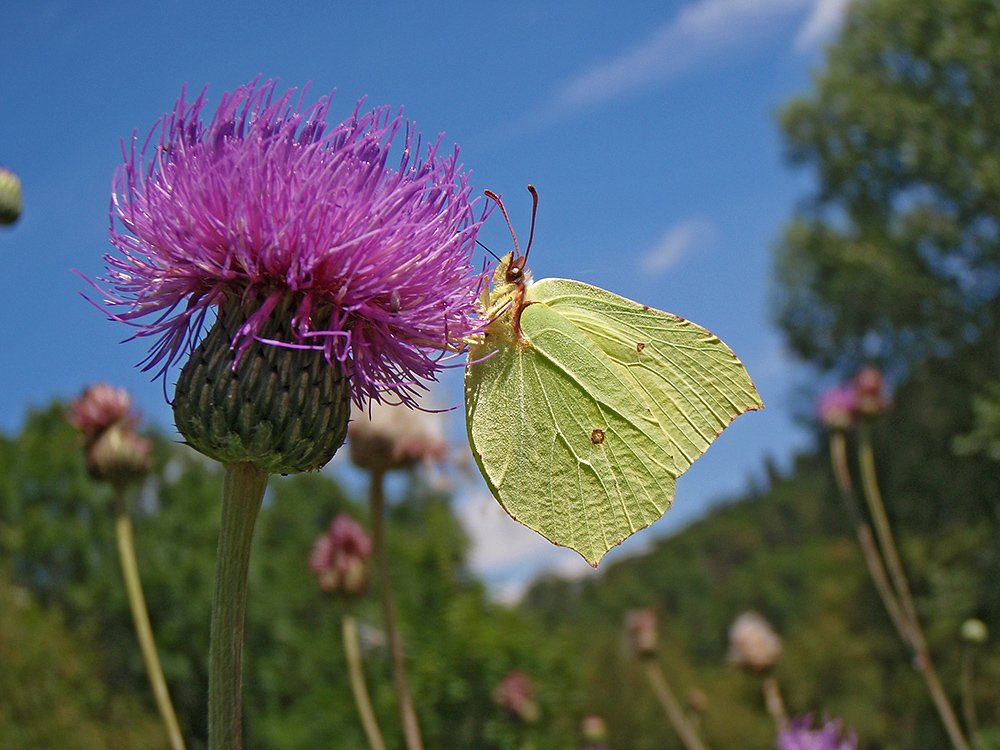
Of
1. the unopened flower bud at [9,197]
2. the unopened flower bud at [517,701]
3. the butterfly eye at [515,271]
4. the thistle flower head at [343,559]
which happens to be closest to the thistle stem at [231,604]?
the butterfly eye at [515,271]

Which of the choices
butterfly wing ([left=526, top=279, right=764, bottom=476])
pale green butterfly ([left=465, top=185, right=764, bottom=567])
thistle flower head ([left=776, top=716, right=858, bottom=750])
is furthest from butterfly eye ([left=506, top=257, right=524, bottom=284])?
thistle flower head ([left=776, top=716, right=858, bottom=750])

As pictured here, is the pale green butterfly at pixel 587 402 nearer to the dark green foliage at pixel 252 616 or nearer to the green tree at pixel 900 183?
the dark green foliage at pixel 252 616

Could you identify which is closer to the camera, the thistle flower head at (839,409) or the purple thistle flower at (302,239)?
the purple thistle flower at (302,239)

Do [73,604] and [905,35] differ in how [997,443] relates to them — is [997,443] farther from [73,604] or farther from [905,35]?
[73,604]

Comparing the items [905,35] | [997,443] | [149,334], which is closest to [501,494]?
[149,334]

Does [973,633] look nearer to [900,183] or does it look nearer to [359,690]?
[359,690]

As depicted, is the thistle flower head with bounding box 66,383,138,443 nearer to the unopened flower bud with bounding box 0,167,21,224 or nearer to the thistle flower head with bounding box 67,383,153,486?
the thistle flower head with bounding box 67,383,153,486

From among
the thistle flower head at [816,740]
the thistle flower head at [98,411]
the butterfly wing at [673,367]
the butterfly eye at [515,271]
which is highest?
the thistle flower head at [98,411]
